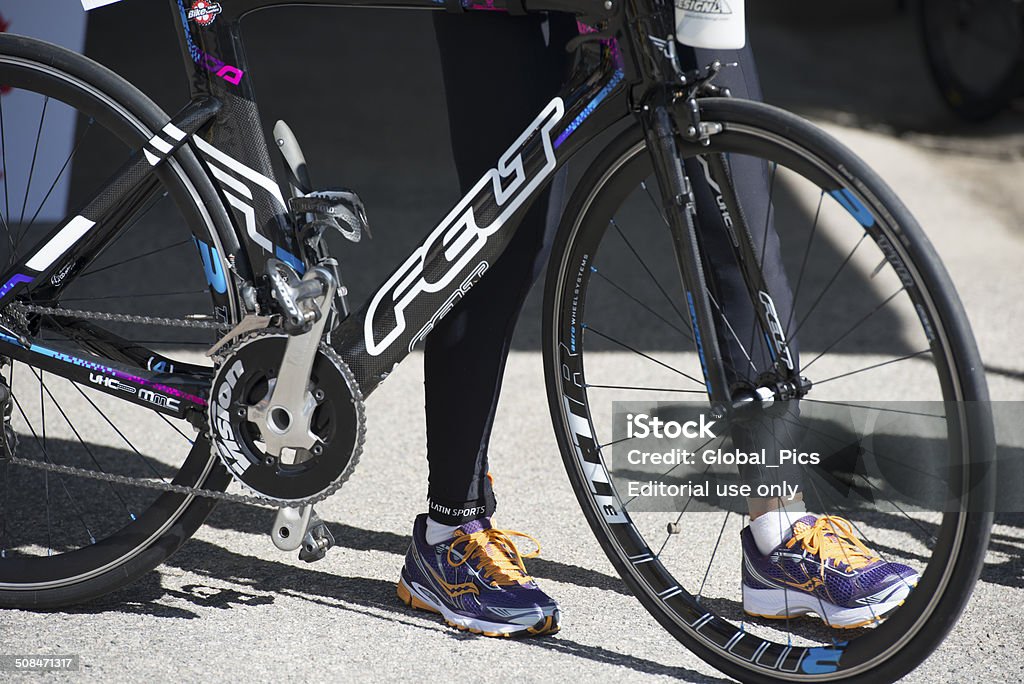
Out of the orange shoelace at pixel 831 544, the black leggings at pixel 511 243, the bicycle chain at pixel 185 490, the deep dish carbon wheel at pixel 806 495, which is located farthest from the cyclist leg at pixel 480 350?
the orange shoelace at pixel 831 544

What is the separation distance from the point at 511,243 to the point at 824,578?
868mm

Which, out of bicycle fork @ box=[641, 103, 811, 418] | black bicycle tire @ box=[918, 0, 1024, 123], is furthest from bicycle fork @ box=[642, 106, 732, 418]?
black bicycle tire @ box=[918, 0, 1024, 123]

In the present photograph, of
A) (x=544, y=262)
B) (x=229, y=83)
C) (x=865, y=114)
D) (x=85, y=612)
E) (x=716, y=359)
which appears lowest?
(x=85, y=612)

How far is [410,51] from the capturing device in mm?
7594

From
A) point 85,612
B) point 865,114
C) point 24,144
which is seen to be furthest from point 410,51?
point 85,612

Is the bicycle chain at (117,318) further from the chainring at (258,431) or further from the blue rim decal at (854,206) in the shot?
the blue rim decal at (854,206)

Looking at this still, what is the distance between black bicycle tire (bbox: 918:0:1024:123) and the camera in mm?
7039

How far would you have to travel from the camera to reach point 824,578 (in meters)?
2.13

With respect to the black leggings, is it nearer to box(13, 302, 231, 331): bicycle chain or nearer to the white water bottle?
the white water bottle

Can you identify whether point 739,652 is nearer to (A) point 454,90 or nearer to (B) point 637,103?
(B) point 637,103

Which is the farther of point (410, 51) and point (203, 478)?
point (410, 51)

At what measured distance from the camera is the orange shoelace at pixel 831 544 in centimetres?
214

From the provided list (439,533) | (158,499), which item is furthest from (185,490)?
(439,533)

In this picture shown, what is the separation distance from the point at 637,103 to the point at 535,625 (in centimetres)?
97
